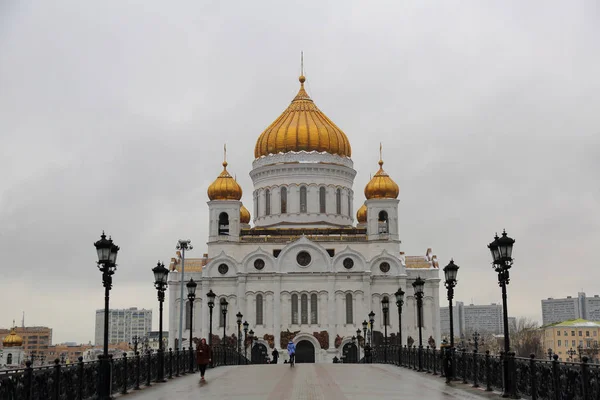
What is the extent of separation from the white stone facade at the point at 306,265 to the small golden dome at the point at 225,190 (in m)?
0.79

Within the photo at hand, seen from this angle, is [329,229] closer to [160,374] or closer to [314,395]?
[160,374]

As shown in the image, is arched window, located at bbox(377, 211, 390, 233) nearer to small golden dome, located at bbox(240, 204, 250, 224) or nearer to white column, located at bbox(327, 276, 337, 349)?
white column, located at bbox(327, 276, 337, 349)

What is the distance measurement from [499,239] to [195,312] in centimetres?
5000

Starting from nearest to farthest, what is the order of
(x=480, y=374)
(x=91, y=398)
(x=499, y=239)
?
(x=91, y=398) < (x=499, y=239) < (x=480, y=374)

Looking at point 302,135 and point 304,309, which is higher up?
point 302,135

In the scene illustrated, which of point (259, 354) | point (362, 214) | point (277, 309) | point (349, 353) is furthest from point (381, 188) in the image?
point (259, 354)

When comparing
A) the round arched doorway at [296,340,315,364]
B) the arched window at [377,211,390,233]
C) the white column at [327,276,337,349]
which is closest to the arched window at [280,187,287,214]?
the arched window at [377,211,390,233]

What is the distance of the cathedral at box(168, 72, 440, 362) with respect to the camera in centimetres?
6366

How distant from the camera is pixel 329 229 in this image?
222 ft

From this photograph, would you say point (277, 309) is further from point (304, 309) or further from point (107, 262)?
point (107, 262)

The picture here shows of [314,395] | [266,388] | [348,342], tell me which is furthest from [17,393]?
[348,342]

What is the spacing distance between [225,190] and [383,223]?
518 inches

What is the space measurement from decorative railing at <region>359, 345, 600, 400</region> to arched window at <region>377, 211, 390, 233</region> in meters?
38.7

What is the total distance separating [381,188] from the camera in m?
67.3
